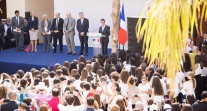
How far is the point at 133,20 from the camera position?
55.8 ft

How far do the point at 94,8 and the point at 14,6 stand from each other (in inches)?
143

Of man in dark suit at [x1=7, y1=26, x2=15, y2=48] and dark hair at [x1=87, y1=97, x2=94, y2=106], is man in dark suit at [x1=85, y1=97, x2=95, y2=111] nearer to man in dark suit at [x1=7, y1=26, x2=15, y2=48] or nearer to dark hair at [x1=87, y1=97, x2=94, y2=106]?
dark hair at [x1=87, y1=97, x2=94, y2=106]

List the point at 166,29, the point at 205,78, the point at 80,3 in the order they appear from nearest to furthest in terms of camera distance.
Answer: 1. the point at 166,29
2. the point at 205,78
3. the point at 80,3

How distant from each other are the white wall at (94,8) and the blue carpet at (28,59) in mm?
1765

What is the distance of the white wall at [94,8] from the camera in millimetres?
18469

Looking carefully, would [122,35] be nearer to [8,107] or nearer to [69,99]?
[69,99]

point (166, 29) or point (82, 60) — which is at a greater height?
point (166, 29)

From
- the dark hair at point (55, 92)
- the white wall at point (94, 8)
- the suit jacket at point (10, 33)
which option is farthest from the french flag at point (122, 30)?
the dark hair at point (55, 92)

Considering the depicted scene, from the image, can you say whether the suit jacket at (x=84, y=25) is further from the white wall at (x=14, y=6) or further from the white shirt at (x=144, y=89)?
the white shirt at (x=144, y=89)

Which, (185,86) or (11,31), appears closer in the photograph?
(185,86)

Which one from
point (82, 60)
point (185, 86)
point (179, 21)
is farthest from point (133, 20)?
point (179, 21)

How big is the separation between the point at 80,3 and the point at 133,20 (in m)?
3.54

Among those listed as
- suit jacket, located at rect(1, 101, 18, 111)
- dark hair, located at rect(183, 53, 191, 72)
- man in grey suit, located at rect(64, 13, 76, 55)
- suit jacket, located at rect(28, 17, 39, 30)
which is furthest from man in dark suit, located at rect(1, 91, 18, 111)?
suit jacket, located at rect(28, 17, 39, 30)

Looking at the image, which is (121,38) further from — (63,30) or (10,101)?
(10,101)
